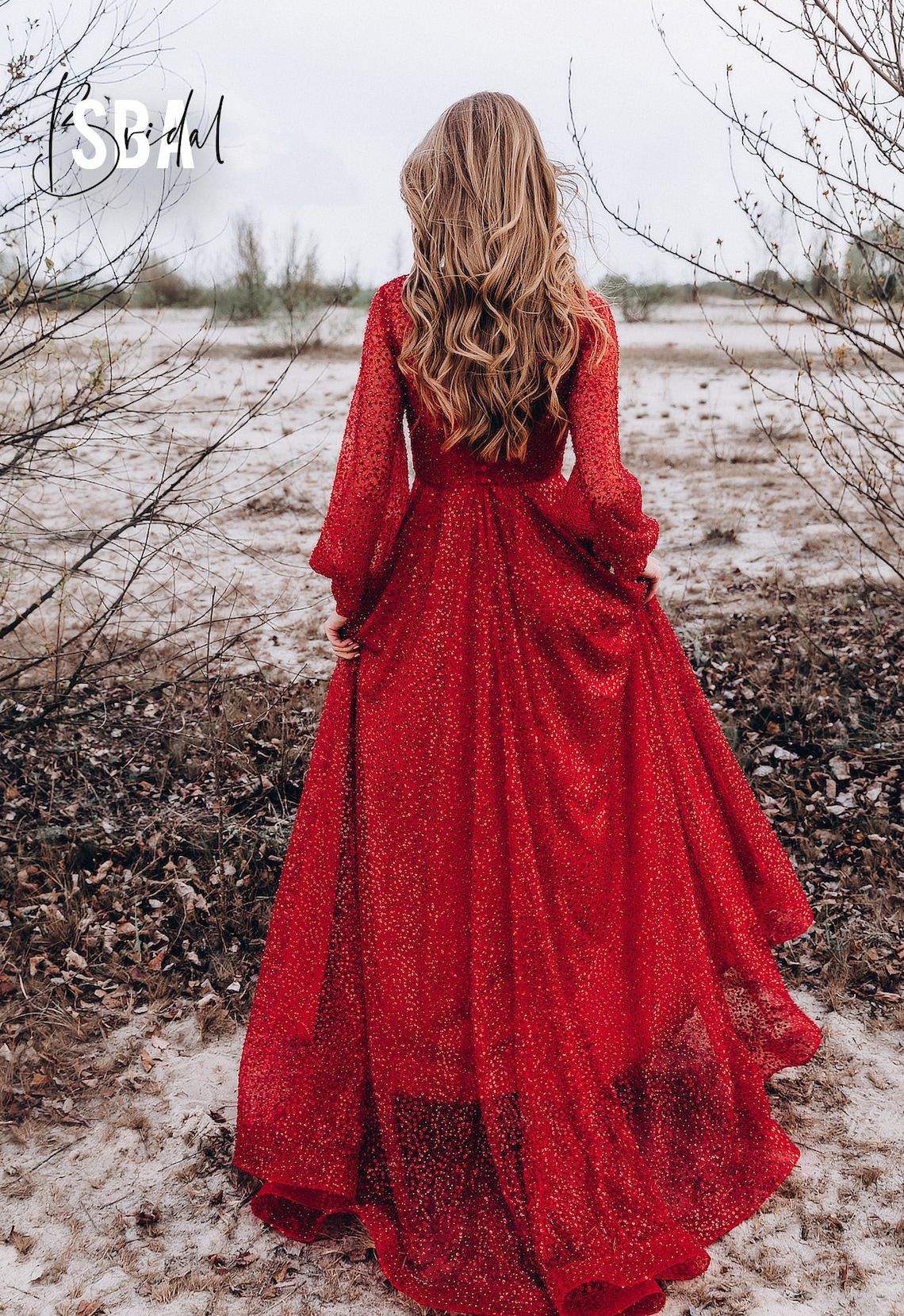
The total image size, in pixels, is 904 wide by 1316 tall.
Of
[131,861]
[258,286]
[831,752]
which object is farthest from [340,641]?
[258,286]

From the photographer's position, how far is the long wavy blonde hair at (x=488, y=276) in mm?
2014

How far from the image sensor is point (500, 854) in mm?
2225

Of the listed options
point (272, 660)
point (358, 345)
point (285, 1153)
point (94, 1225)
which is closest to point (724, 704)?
point (272, 660)

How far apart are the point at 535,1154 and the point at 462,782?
827 millimetres

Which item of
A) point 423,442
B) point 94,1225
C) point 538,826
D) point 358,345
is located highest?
point 358,345

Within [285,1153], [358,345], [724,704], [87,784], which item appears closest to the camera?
[285,1153]

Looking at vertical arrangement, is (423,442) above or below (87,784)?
above

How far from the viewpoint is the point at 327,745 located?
2408 millimetres

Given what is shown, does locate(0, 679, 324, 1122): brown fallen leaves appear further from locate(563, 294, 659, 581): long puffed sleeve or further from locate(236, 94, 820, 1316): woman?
locate(563, 294, 659, 581): long puffed sleeve

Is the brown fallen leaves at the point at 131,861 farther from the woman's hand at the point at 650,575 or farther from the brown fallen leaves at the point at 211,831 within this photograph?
the woman's hand at the point at 650,575

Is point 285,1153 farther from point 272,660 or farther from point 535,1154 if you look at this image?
point 272,660

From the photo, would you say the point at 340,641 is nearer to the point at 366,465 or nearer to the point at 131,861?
the point at 366,465

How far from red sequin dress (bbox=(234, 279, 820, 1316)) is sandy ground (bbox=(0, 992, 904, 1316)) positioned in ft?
0.39

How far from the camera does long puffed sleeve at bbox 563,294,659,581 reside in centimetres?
211
